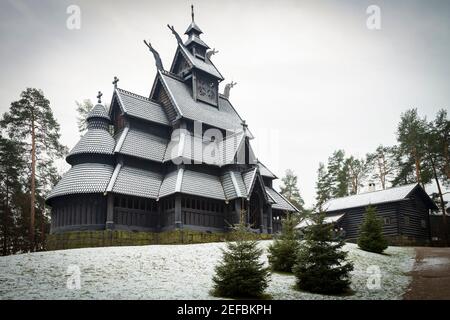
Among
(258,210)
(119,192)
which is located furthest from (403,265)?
(119,192)

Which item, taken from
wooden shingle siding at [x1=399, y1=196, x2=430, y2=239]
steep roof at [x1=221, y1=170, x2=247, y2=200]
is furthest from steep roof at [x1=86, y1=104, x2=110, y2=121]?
→ wooden shingle siding at [x1=399, y1=196, x2=430, y2=239]

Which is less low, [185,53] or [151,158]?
[185,53]

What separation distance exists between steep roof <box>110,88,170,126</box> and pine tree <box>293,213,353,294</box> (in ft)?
60.6

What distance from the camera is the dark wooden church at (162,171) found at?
2431 cm

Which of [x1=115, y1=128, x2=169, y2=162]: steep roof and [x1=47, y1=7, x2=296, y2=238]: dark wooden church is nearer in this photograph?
[x1=47, y1=7, x2=296, y2=238]: dark wooden church

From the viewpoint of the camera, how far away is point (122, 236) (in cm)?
2344

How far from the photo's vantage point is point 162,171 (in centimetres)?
2842

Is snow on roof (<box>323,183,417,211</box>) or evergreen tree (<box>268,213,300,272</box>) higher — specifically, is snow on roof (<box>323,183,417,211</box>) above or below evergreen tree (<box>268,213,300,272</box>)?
above

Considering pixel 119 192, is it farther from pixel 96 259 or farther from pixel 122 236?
pixel 96 259

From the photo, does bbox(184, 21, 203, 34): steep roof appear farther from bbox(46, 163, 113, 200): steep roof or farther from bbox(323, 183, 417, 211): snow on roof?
bbox(323, 183, 417, 211): snow on roof

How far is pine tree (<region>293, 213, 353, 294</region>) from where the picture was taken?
1365 centimetres

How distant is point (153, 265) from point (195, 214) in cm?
1003

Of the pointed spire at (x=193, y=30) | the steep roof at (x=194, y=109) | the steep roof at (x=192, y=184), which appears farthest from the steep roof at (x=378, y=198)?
the pointed spire at (x=193, y=30)
